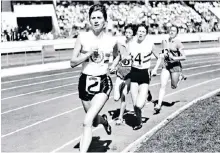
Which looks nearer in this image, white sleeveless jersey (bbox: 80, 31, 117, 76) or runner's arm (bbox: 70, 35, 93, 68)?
Answer: runner's arm (bbox: 70, 35, 93, 68)

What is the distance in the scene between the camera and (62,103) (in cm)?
1218

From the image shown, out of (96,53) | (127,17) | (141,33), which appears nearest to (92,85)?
(96,53)

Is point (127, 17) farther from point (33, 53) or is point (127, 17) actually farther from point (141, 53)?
point (141, 53)

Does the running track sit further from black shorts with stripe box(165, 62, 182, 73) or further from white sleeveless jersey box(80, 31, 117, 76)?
white sleeveless jersey box(80, 31, 117, 76)

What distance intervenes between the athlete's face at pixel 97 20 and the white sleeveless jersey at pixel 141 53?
2.31 meters

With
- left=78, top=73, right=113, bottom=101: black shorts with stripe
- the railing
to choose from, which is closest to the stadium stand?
the railing

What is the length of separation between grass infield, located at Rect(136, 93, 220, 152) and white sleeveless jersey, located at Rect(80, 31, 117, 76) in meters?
1.41

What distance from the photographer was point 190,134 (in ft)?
24.7

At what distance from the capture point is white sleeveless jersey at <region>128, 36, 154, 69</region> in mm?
8539

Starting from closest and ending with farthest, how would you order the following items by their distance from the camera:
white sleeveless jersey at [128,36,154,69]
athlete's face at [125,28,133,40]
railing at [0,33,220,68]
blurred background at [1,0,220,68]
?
white sleeveless jersey at [128,36,154,69] → athlete's face at [125,28,133,40] → railing at [0,33,220,68] → blurred background at [1,0,220,68]

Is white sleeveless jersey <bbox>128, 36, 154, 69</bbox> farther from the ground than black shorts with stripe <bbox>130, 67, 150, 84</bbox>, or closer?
farther from the ground

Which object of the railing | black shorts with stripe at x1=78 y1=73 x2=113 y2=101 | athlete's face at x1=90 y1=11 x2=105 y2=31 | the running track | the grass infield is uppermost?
athlete's face at x1=90 y1=11 x2=105 y2=31

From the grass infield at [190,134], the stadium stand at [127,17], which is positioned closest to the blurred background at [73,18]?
the stadium stand at [127,17]

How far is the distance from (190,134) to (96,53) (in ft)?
7.66
